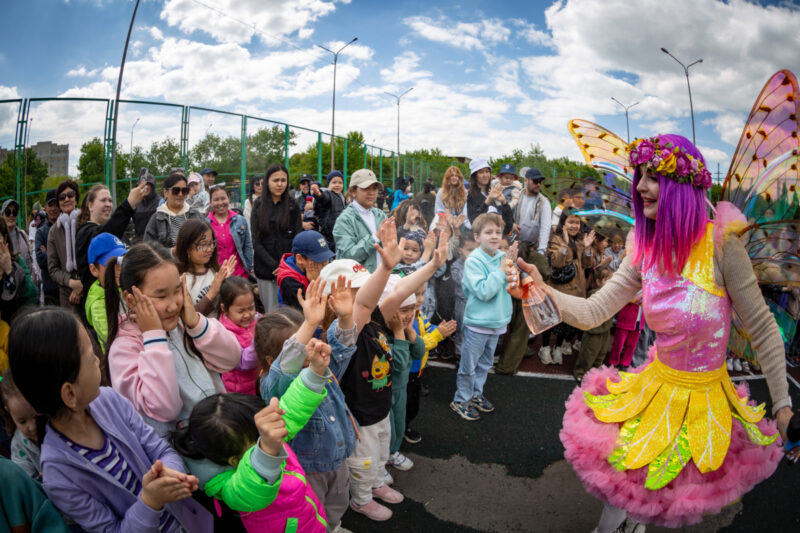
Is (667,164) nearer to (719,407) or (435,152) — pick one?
(719,407)

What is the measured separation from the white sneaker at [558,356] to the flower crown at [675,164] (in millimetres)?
4034

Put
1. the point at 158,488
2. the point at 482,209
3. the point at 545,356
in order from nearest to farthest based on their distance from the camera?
the point at 158,488, the point at 545,356, the point at 482,209

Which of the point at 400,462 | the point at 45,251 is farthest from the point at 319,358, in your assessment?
the point at 45,251

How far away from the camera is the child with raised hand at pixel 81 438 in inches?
58.6

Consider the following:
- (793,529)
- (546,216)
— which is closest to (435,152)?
(546,216)

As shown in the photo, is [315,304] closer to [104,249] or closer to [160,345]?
[160,345]

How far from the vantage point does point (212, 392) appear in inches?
88.4

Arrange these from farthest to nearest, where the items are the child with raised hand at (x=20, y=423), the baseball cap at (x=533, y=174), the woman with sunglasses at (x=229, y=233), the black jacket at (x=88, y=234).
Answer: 1. the baseball cap at (x=533, y=174)
2. the woman with sunglasses at (x=229, y=233)
3. the black jacket at (x=88, y=234)
4. the child with raised hand at (x=20, y=423)

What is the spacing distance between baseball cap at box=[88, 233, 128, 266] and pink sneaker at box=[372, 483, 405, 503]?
2236mm

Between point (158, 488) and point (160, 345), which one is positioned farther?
point (160, 345)

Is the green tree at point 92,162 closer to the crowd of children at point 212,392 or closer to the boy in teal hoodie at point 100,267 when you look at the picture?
the crowd of children at point 212,392

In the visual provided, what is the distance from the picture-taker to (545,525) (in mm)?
3023

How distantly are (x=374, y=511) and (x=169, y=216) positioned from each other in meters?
3.46

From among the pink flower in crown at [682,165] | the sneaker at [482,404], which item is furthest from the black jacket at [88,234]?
the pink flower in crown at [682,165]
